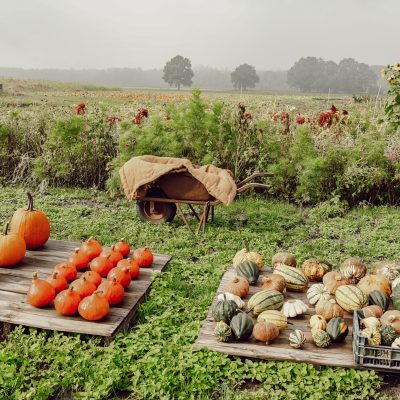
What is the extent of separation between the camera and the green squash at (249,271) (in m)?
4.82

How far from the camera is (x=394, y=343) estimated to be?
360 centimetres

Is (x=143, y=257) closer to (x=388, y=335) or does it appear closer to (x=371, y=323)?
(x=371, y=323)

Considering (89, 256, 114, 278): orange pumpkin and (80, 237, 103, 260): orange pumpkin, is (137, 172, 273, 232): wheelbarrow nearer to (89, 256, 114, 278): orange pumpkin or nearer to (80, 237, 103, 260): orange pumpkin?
(80, 237, 103, 260): orange pumpkin

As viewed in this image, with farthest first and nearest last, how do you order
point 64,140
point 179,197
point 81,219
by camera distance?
point 64,140 < point 81,219 < point 179,197

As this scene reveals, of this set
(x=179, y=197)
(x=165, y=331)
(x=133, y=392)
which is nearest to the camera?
(x=133, y=392)

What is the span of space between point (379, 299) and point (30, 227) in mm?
3397

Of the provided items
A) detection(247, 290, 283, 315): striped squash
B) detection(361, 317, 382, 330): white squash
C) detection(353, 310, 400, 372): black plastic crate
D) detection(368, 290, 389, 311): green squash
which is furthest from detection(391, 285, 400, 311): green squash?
detection(247, 290, 283, 315): striped squash

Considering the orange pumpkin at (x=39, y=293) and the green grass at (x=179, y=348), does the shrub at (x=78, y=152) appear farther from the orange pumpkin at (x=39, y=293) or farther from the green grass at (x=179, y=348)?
the orange pumpkin at (x=39, y=293)

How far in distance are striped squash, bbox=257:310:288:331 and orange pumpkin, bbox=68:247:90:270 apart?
6.09 feet

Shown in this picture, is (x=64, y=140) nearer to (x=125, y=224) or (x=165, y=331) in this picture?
(x=125, y=224)

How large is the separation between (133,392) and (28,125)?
7469 mm

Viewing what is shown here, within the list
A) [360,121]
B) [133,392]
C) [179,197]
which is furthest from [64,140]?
[133,392]

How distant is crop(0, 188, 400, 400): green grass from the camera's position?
11.4 ft

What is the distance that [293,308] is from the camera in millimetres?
4156
